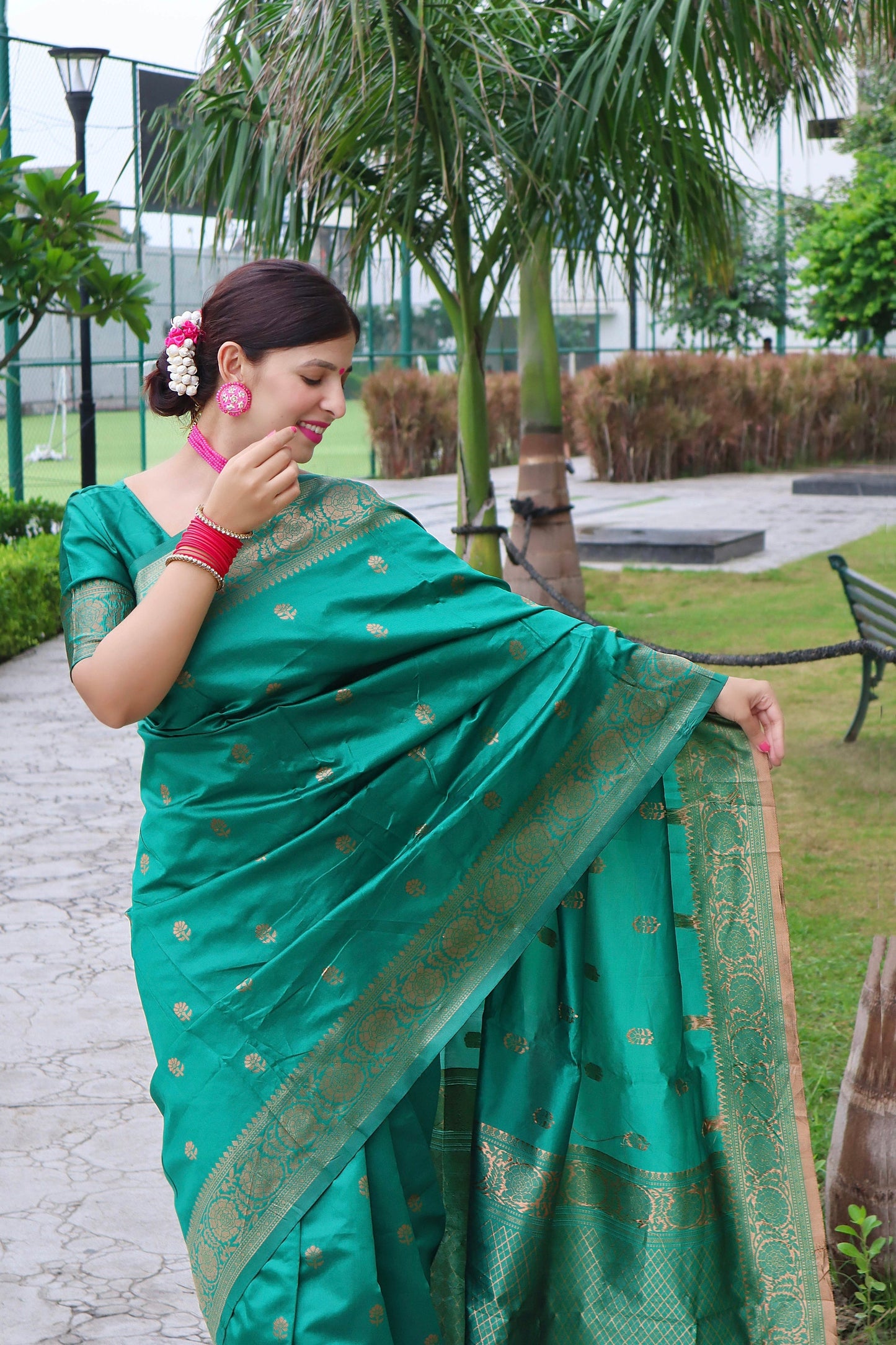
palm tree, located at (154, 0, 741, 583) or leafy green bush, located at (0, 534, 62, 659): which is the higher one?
palm tree, located at (154, 0, 741, 583)

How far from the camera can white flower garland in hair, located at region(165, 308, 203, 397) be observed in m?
1.64

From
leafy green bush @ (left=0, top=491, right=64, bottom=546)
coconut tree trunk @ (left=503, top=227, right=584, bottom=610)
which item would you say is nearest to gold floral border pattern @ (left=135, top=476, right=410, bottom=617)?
coconut tree trunk @ (left=503, top=227, right=584, bottom=610)

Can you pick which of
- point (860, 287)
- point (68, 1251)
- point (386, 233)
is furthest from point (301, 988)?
point (860, 287)

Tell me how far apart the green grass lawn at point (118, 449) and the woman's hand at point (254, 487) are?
1060cm

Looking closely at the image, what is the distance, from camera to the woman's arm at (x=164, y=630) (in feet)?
4.80

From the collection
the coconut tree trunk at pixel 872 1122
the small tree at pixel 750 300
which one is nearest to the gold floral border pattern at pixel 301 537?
the coconut tree trunk at pixel 872 1122

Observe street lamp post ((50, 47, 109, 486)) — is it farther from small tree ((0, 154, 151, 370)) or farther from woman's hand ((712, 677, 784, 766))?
woman's hand ((712, 677, 784, 766))

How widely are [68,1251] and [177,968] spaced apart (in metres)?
0.98

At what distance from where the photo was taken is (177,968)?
Result: 1629 mm

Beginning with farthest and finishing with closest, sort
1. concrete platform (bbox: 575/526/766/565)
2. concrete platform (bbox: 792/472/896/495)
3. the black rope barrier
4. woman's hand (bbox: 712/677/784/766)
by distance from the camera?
concrete platform (bbox: 792/472/896/495) → concrete platform (bbox: 575/526/766/565) → the black rope barrier → woman's hand (bbox: 712/677/784/766)

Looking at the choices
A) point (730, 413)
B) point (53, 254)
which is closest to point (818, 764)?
point (53, 254)

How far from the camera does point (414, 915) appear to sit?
5.45 feet

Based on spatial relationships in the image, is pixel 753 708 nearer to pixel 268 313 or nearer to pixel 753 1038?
pixel 753 1038

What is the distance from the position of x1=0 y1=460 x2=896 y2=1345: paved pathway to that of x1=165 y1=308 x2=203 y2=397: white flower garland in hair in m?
1.39
